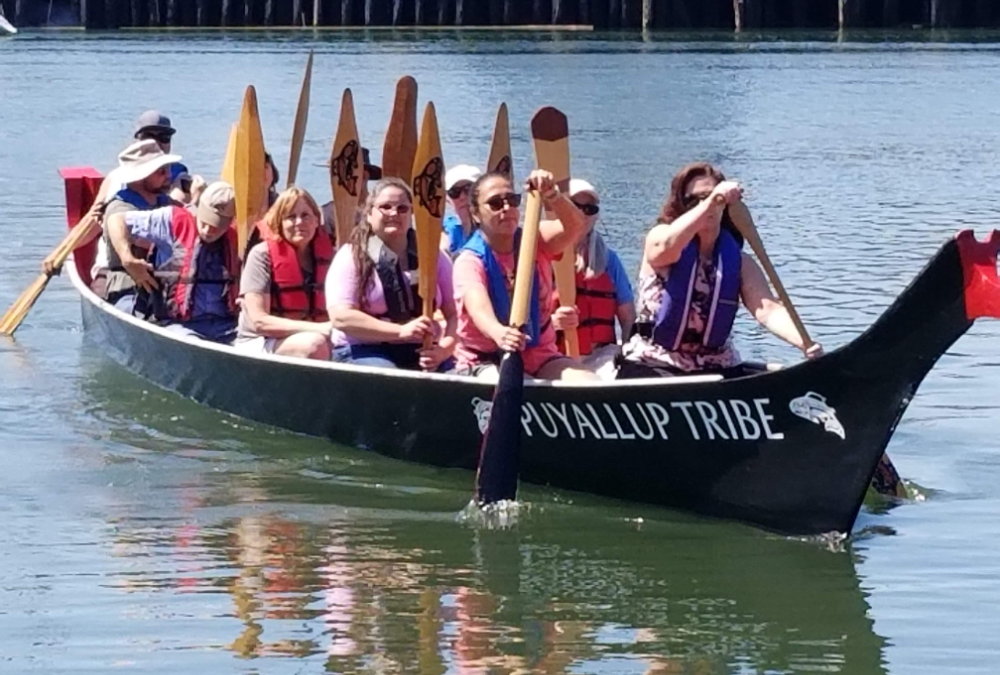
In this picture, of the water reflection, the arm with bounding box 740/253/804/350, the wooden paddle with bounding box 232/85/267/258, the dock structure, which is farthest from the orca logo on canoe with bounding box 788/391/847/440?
the dock structure

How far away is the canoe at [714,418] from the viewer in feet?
23.1

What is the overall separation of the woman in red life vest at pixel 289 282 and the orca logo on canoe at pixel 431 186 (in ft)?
2.03

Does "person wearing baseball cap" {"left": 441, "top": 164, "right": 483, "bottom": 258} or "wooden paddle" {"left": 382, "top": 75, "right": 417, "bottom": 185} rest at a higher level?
"wooden paddle" {"left": 382, "top": 75, "right": 417, "bottom": 185}

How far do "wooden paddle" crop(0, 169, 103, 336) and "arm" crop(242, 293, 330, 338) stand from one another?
8.17 ft

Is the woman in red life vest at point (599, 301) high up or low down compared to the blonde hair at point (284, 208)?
down

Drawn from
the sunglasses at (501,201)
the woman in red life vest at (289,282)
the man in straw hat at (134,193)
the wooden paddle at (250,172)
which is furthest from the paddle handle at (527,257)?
the man in straw hat at (134,193)

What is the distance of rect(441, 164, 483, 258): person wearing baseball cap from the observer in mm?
9750

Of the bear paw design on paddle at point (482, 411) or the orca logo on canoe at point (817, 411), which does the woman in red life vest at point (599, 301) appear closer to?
the bear paw design on paddle at point (482, 411)

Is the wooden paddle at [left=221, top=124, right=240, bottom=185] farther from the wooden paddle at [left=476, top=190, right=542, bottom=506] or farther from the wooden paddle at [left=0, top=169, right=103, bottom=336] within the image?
the wooden paddle at [left=476, top=190, right=542, bottom=506]

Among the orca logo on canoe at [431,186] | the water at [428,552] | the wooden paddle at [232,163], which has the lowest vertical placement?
the water at [428,552]

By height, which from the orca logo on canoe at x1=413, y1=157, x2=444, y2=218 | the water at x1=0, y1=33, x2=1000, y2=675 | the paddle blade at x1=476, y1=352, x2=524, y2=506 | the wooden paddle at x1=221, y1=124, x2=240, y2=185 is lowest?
the water at x1=0, y1=33, x2=1000, y2=675

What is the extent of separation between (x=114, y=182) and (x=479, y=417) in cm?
378

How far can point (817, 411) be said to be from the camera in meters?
7.35

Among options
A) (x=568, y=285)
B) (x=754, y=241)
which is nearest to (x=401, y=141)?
(x=568, y=285)
